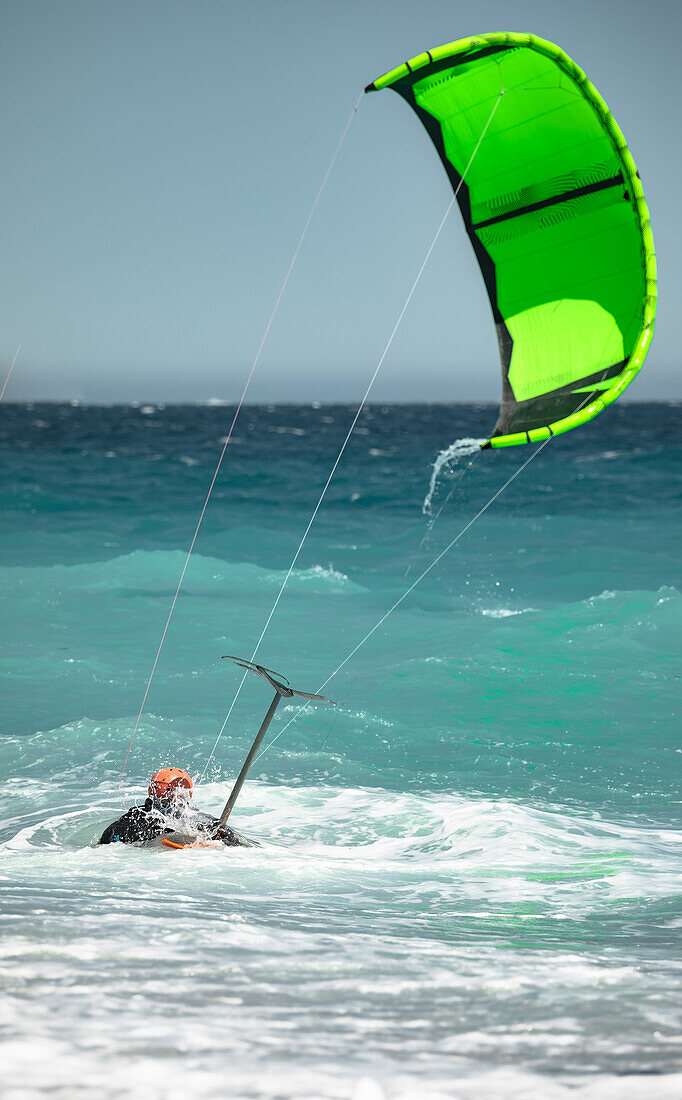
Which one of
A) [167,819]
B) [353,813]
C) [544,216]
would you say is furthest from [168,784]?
[544,216]

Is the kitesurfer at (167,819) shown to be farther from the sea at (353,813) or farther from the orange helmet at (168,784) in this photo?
the sea at (353,813)

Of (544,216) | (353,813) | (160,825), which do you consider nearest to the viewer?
(160,825)

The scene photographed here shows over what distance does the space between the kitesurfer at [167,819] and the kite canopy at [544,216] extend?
316 cm

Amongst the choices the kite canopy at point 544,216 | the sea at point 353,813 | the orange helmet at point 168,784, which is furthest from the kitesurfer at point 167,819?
the kite canopy at point 544,216

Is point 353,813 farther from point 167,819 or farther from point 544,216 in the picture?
point 544,216

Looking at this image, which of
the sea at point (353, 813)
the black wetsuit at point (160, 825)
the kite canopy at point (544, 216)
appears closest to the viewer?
the sea at point (353, 813)

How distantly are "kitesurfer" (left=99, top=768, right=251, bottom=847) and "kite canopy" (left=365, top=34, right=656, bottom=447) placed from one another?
10.4 ft

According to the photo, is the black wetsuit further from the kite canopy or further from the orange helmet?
the kite canopy

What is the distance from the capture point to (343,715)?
1155cm

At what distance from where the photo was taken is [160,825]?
619 cm

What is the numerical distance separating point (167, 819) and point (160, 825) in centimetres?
6

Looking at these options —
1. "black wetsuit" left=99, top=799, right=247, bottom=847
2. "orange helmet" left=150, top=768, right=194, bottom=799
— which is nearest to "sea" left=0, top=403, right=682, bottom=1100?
"black wetsuit" left=99, top=799, right=247, bottom=847

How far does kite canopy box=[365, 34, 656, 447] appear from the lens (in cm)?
714

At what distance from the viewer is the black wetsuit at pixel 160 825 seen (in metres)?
6.18
